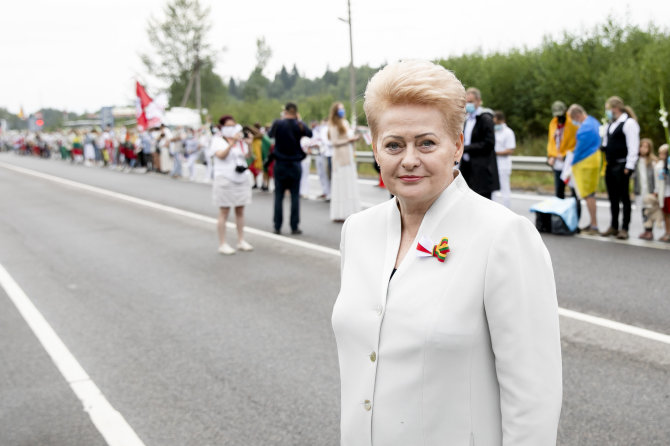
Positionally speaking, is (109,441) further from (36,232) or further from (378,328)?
(36,232)

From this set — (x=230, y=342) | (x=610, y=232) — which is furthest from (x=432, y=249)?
(x=610, y=232)

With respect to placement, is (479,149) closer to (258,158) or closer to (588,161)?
(588,161)

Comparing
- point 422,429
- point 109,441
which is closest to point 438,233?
point 422,429

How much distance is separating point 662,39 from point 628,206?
1221 centimetres

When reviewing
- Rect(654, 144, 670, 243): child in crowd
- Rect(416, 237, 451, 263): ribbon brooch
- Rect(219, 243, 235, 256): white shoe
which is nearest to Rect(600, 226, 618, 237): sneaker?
Rect(654, 144, 670, 243): child in crowd

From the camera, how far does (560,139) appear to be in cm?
1195

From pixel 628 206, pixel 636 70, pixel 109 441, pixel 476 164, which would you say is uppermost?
pixel 636 70

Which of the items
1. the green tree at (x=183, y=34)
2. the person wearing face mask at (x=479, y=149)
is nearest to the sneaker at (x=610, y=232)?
the person wearing face mask at (x=479, y=149)

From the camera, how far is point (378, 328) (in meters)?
1.88

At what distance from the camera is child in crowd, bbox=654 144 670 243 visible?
9641 millimetres

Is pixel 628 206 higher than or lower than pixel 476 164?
lower

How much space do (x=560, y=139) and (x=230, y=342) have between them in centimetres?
802

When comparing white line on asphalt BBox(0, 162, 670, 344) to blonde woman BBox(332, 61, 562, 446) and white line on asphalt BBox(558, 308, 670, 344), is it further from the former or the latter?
blonde woman BBox(332, 61, 562, 446)

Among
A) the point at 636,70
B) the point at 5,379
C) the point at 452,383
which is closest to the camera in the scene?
the point at 452,383
